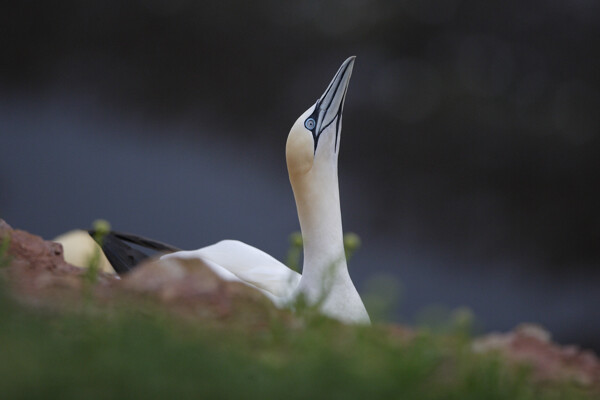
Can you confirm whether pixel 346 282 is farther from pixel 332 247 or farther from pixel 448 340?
pixel 448 340

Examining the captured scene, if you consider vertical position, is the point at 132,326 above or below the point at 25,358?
above

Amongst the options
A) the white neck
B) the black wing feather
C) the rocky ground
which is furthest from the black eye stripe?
the rocky ground

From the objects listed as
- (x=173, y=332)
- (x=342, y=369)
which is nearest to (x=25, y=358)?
(x=173, y=332)

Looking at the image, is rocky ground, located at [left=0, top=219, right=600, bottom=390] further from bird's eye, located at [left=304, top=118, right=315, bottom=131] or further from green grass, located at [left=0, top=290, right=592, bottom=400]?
bird's eye, located at [left=304, top=118, right=315, bottom=131]

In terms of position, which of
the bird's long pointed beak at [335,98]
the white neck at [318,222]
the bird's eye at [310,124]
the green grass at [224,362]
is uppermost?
the bird's long pointed beak at [335,98]

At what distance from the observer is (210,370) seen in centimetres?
114

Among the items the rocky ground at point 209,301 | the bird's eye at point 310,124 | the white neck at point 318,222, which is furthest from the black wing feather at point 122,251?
the rocky ground at point 209,301

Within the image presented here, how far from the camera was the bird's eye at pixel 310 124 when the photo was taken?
2.84 m

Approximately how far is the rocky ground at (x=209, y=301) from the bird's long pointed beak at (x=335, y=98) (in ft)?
3.95

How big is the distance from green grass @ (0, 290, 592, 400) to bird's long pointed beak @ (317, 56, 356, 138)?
1.48m

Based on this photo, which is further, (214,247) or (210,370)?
(214,247)

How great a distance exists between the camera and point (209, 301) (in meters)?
1.66

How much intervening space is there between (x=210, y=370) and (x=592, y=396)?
730mm

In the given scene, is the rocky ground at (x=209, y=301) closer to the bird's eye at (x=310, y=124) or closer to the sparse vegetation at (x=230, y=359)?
the sparse vegetation at (x=230, y=359)
